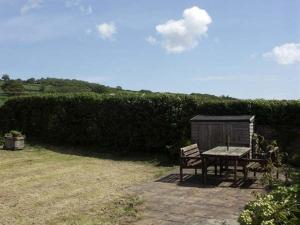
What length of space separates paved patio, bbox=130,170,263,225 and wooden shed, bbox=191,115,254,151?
245cm

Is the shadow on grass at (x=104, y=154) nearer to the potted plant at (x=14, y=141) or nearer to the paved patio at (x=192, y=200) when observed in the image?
the potted plant at (x=14, y=141)

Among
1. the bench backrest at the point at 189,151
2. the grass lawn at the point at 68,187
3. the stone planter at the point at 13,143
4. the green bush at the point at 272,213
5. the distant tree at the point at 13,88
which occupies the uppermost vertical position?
the distant tree at the point at 13,88

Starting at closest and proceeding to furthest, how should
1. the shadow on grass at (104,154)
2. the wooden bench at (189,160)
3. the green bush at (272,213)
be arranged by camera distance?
1. the green bush at (272,213)
2. the wooden bench at (189,160)
3. the shadow on grass at (104,154)

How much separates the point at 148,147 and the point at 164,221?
9.03m

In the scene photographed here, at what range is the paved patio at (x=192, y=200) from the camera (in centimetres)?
797

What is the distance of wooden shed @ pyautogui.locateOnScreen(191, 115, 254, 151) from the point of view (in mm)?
14227

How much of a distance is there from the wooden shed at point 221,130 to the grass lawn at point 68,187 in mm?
1834

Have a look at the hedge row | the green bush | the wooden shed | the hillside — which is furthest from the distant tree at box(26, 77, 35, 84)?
the green bush

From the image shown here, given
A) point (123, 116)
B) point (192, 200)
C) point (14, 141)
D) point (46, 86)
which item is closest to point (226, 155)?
point (192, 200)

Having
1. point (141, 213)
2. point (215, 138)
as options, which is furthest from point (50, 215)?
point (215, 138)

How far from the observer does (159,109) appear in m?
16.6

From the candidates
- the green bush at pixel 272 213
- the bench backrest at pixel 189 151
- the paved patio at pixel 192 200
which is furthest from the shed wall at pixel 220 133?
the green bush at pixel 272 213

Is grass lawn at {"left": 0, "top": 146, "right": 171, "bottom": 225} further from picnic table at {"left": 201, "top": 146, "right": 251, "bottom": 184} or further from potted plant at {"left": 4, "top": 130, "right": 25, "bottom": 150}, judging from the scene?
picnic table at {"left": 201, "top": 146, "right": 251, "bottom": 184}

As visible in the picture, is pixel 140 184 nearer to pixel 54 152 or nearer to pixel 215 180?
pixel 215 180
